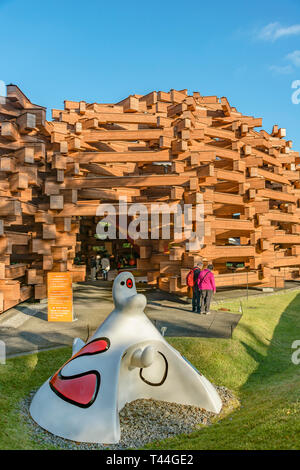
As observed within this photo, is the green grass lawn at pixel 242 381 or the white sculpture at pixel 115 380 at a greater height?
the white sculpture at pixel 115 380

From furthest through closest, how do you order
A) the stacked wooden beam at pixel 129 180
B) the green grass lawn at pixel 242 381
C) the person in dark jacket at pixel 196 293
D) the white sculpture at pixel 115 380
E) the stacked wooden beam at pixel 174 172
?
the stacked wooden beam at pixel 174 172 → the stacked wooden beam at pixel 129 180 → the person in dark jacket at pixel 196 293 → the white sculpture at pixel 115 380 → the green grass lawn at pixel 242 381

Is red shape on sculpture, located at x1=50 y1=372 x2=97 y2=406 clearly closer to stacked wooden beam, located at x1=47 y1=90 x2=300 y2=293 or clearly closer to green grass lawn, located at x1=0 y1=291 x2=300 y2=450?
green grass lawn, located at x1=0 y1=291 x2=300 y2=450

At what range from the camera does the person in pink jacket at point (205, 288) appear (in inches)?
379

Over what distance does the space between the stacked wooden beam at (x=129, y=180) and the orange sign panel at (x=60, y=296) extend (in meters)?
1.26

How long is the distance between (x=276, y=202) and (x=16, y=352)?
15.7 m

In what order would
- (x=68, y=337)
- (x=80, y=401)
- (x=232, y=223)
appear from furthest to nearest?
(x=232, y=223) → (x=68, y=337) → (x=80, y=401)

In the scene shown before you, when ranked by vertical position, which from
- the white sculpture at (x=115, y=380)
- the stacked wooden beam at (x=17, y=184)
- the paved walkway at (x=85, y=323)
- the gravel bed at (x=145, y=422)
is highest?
the stacked wooden beam at (x=17, y=184)

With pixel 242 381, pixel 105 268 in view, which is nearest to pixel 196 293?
pixel 242 381

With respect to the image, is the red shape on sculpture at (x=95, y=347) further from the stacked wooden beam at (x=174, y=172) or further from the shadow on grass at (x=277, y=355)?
the stacked wooden beam at (x=174, y=172)

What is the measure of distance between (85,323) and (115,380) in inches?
189

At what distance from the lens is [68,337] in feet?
24.8

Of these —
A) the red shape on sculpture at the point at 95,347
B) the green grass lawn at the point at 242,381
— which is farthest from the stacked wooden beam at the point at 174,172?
the red shape on sculpture at the point at 95,347
